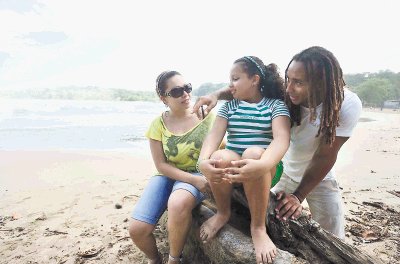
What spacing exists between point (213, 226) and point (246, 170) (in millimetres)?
781

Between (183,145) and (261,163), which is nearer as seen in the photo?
(261,163)

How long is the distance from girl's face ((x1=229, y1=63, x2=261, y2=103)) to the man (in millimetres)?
278

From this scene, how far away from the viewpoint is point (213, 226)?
2951 mm

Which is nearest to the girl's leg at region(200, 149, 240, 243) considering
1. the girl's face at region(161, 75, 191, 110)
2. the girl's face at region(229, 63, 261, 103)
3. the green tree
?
the girl's face at region(229, 63, 261, 103)

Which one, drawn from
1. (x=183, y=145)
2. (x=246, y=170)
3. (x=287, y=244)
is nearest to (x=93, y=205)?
(x=183, y=145)

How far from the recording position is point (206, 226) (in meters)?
3.01

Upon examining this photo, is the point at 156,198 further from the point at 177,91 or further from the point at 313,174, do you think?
the point at 313,174

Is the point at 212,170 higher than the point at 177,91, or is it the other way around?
the point at 177,91

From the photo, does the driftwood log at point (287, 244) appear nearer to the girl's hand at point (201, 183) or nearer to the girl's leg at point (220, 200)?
the girl's leg at point (220, 200)

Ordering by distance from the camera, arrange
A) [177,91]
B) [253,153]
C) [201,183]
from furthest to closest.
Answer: [177,91]
[201,183]
[253,153]

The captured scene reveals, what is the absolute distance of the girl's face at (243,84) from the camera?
3.02 meters

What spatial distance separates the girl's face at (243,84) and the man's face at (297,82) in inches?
11.7

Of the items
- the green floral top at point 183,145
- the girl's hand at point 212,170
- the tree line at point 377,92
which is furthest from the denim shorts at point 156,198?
the tree line at point 377,92

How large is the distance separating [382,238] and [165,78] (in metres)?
3.48
